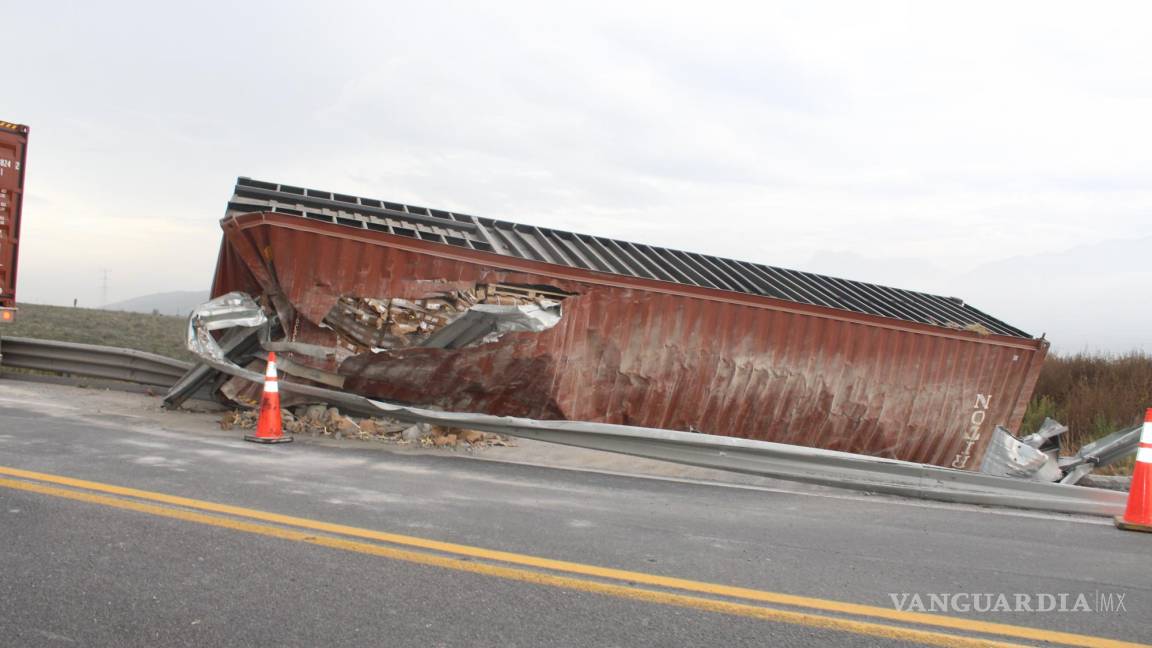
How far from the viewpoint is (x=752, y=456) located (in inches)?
302

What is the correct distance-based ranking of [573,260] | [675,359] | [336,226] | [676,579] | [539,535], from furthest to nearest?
1. [573,260]
2. [675,359]
3. [336,226]
4. [539,535]
5. [676,579]

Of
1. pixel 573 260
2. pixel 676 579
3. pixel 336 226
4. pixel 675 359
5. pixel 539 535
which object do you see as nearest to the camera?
pixel 676 579

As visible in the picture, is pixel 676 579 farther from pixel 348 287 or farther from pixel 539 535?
pixel 348 287

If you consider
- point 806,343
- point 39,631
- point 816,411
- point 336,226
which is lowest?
point 39,631

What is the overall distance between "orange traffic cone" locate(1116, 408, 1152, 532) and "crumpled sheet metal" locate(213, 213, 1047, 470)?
178 inches

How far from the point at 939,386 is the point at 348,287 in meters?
7.92

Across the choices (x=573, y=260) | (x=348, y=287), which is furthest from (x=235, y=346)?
(x=573, y=260)

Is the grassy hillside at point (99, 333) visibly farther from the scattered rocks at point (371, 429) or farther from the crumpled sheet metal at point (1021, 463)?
the crumpled sheet metal at point (1021, 463)

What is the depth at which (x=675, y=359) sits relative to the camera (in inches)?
387

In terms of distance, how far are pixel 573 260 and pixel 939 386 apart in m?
5.33

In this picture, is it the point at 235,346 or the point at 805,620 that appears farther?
the point at 235,346

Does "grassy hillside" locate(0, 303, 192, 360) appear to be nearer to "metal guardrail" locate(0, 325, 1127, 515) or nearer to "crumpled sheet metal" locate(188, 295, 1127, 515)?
"crumpled sheet metal" locate(188, 295, 1127, 515)

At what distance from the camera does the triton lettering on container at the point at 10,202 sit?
12195 millimetres

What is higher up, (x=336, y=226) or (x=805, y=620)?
(x=336, y=226)
